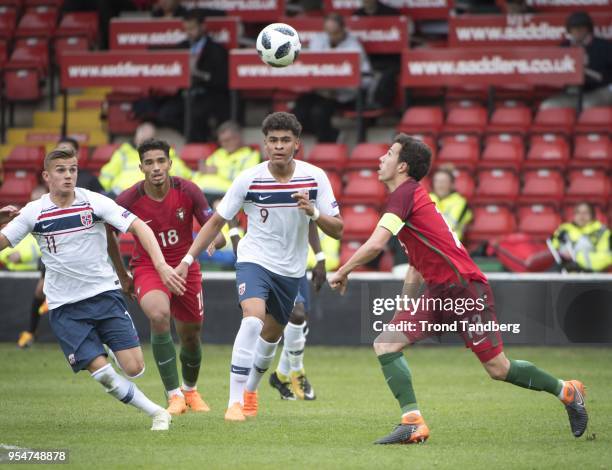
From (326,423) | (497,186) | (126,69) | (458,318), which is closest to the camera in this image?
(458,318)

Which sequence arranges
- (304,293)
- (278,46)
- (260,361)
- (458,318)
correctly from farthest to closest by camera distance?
(278,46) → (304,293) → (260,361) → (458,318)

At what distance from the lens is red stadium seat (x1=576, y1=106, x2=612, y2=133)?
16.1m

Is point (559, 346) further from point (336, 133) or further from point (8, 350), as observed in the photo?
point (8, 350)

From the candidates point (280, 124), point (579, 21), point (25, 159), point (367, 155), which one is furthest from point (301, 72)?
point (280, 124)

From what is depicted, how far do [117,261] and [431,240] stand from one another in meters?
2.55

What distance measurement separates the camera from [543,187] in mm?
15688

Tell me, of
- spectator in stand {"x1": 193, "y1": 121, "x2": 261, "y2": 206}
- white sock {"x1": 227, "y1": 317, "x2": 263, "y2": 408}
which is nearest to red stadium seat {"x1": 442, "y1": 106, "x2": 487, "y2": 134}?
spectator in stand {"x1": 193, "y1": 121, "x2": 261, "y2": 206}

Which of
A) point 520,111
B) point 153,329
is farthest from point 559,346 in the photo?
point 153,329

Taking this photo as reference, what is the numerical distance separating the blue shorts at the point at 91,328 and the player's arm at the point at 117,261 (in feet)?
1.45

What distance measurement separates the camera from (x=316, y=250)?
9.58 metres

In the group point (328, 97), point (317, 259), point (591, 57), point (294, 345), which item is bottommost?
point (294, 345)

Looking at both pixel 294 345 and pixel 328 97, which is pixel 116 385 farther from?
pixel 328 97

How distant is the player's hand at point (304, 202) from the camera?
8.10m

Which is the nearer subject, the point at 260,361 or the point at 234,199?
the point at 234,199
